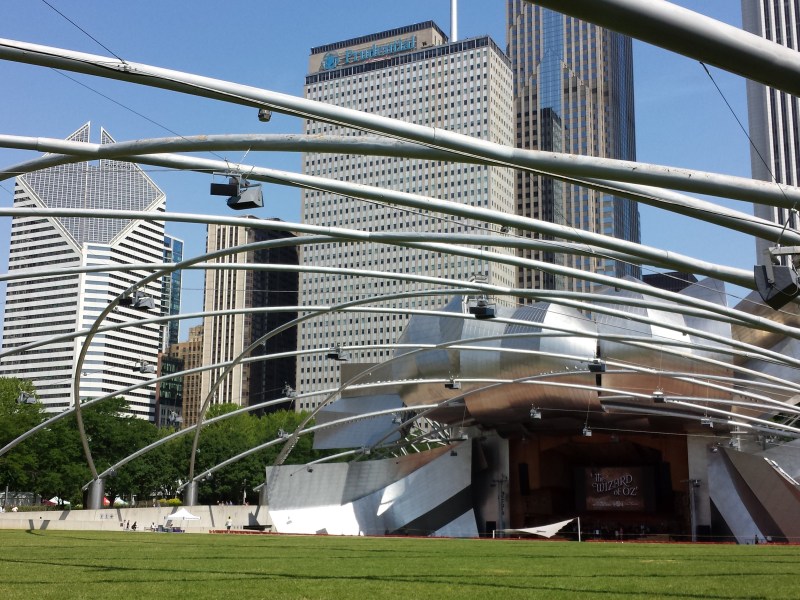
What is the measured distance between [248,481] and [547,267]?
253 feet

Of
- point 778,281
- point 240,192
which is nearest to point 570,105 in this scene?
point 240,192

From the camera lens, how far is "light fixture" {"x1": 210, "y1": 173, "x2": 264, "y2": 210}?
58.4 feet

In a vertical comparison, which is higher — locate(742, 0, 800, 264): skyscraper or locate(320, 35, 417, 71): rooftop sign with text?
locate(320, 35, 417, 71): rooftop sign with text

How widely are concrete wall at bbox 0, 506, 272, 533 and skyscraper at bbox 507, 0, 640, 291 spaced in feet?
429

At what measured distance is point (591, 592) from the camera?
1555 cm

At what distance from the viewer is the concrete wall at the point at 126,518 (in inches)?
2013

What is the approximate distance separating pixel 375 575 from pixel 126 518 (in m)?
42.4

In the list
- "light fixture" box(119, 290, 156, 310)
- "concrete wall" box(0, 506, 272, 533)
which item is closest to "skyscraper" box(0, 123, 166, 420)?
"concrete wall" box(0, 506, 272, 533)

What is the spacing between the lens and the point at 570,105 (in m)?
193

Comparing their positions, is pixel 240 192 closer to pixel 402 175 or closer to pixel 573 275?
pixel 573 275

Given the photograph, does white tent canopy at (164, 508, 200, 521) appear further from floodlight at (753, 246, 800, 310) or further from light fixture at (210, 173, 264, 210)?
floodlight at (753, 246, 800, 310)

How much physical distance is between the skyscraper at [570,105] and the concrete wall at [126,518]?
13087cm

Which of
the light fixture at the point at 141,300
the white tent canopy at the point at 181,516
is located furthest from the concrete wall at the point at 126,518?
the light fixture at the point at 141,300

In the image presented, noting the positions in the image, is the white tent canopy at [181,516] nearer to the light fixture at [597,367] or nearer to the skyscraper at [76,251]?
the light fixture at [597,367]
